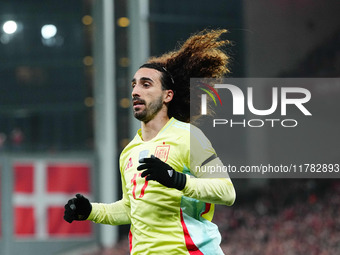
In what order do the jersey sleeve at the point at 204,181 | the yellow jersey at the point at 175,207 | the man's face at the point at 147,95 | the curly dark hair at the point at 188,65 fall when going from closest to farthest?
the jersey sleeve at the point at 204,181 < the yellow jersey at the point at 175,207 < the man's face at the point at 147,95 < the curly dark hair at the point at 188,65

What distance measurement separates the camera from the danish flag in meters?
10.5

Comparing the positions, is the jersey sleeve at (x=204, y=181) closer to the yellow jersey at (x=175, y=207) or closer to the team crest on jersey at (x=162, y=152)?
the yellow jersey at (x=175, y=207)

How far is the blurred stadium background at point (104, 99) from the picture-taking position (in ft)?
34.3

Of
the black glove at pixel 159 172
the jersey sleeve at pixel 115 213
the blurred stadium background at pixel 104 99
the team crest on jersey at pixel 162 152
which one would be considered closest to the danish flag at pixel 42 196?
the blurred stadium background at pixel 104 99

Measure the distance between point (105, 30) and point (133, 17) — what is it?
0.48 meters

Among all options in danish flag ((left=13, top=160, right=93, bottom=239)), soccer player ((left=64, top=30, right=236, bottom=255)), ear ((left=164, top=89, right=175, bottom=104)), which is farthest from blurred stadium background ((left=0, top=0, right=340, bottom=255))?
ear ((left=164, top=89, right=175, bottom=104))

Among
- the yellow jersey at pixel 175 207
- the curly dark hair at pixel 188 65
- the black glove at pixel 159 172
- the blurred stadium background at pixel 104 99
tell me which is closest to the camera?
the black glove at pixel 159 172

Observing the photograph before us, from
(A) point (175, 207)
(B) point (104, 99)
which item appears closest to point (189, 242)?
(A) point (175, 207)

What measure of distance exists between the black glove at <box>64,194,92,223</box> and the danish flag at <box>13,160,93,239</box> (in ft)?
21.2

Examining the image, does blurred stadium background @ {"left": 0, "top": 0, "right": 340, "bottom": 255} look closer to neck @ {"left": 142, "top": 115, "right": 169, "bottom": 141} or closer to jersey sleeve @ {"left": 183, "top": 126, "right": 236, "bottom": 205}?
neck @ {"left": 142, "top": 115, "right": 169, "bottom": 141}

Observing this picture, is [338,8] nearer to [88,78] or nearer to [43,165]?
[88,78]

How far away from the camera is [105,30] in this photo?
36.6ft

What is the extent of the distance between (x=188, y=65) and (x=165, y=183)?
105 cm

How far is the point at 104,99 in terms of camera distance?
444 inches
